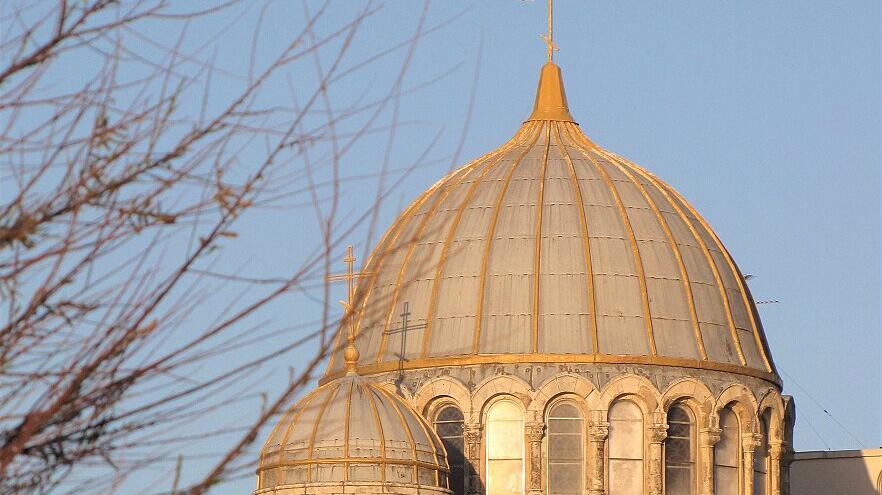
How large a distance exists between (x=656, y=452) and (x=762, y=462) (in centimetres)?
301

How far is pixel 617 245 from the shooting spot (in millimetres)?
42906

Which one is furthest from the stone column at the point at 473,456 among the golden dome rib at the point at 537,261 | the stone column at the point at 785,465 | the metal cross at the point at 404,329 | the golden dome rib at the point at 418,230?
the stone column at the point at 785,465

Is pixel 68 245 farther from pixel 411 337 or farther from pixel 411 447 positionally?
pixel 411 337

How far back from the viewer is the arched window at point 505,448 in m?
41.5

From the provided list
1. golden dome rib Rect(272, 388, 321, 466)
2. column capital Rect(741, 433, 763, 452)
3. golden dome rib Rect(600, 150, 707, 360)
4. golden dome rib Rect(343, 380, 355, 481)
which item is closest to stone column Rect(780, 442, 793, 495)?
column capital Rect(741, 433, 763, 452)

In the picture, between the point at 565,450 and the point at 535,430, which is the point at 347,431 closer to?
the point at 535,430

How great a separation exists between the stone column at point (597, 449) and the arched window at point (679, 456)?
126cm

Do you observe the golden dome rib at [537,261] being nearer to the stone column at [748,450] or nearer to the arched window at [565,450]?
the arched window at [565,450]

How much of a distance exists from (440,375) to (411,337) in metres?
1.16

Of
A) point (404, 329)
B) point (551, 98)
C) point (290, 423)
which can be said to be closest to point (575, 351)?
point (404, 329)

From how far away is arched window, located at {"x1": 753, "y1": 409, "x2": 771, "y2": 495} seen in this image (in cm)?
4303

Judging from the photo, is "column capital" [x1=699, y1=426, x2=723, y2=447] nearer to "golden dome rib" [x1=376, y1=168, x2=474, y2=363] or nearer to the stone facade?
the stone facade

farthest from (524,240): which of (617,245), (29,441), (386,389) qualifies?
(29,441)

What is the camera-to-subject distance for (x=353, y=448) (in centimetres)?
3781
